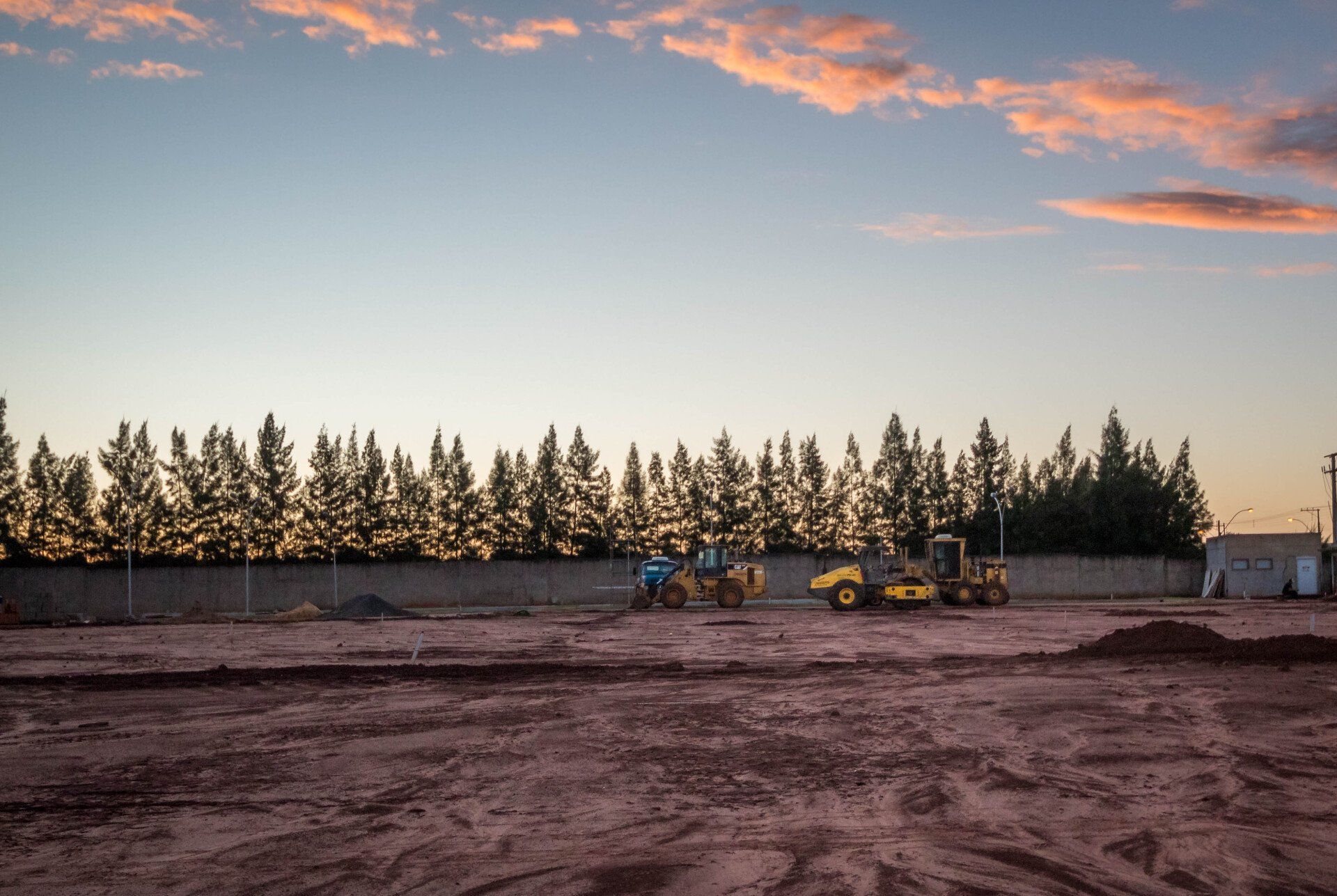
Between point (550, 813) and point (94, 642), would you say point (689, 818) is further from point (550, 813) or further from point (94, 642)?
point (94, 642)

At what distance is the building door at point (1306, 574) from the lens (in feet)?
222

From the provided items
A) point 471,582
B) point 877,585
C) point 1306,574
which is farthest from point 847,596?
point 1306,574

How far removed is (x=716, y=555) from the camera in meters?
50.4

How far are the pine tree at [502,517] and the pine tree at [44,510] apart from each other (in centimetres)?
3357

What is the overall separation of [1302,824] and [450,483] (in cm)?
9217

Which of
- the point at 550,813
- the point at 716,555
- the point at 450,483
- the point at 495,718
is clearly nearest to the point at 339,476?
the point at 450,483

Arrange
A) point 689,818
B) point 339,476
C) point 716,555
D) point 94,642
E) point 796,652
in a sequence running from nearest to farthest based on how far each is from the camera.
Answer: point 689,818
point 796,652
point 94,642
point 716,555
point 339,476

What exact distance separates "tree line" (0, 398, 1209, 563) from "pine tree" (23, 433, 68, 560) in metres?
0.12

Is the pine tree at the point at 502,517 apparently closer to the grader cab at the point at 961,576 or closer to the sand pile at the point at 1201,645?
the grader cab at the point at 961,576

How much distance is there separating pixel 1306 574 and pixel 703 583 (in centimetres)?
4141

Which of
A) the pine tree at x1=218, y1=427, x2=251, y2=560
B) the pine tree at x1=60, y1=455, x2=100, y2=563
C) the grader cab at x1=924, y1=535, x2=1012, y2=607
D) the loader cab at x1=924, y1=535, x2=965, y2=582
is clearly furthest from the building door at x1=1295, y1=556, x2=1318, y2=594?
the pine tree at x1=60, y1=455, x2=100, y2=563

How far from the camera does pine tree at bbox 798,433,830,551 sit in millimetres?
103062

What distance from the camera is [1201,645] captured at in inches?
920

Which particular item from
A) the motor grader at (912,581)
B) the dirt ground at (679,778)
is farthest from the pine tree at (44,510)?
the dirt ground at (679,778)
